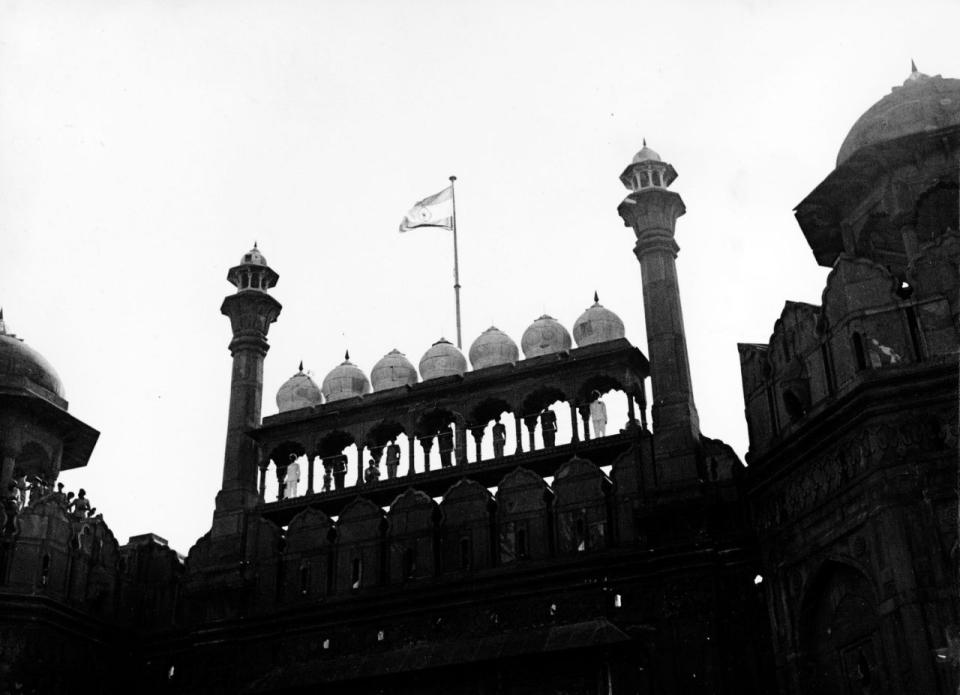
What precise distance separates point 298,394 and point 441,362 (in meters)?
2.54

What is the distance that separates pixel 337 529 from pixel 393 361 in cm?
312

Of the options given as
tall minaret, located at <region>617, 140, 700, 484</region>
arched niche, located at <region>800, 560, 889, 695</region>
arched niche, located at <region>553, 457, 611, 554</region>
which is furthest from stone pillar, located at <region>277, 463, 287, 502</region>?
arched niche, located at <region>800, 560, 889, 695</region>

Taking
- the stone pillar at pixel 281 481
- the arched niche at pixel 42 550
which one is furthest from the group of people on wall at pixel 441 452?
the arched niche at pixel 42 550

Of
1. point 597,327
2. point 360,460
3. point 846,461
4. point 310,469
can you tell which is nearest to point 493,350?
point 597,327

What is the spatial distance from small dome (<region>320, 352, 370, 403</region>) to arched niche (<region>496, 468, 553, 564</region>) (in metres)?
3.75

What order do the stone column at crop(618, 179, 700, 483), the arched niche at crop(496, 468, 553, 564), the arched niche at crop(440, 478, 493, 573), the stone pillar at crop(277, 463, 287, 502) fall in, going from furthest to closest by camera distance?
the stone pillar at crop(277, 463, 287, 502) → the arched niche at crop(440, 478, 493, 573) → the arched niche at crop(496, 468, 553, 564) → the stone column at crop(618, 179, 700, 483)

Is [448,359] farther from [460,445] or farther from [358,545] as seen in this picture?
[358,545]

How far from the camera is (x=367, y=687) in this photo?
1789cm

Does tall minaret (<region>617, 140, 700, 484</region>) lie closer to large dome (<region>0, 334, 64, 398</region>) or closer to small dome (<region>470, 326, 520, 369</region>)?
small dome (<region>470, 326, 520, 369</region>)

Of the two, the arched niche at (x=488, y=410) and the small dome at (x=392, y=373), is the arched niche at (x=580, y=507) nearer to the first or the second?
the arched niche at (x=488, y=410)

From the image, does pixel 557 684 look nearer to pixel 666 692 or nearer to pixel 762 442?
pixel 666 692

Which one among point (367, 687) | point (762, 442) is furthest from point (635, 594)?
point (367, 687)

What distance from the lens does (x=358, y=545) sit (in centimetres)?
1925

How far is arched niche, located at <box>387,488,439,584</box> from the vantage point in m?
18.7
